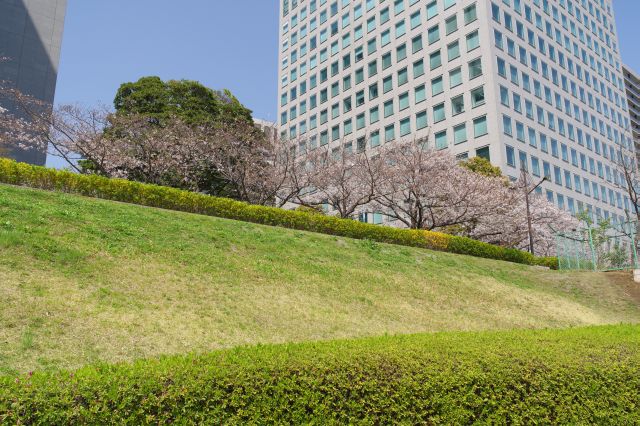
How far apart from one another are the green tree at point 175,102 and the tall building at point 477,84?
32.4ft

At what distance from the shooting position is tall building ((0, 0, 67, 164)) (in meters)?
48.8

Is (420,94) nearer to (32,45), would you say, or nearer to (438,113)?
(438,113)

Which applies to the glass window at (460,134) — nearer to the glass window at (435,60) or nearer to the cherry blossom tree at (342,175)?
the glass window at (435,60)

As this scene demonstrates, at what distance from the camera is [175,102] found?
1361 inches

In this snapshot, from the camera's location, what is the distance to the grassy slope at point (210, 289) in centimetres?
842

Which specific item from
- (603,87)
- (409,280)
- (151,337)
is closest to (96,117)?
(409,280)

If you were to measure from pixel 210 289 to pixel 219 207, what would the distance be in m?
9.77

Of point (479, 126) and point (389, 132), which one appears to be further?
point (389, 132)

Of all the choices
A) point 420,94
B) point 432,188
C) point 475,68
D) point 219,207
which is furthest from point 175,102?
point 475,68

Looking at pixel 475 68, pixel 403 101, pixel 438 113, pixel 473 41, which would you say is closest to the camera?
pixel 475 68

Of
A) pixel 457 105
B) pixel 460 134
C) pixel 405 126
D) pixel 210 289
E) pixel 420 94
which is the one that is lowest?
pixel 210 289

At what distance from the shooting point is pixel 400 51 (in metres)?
58.5

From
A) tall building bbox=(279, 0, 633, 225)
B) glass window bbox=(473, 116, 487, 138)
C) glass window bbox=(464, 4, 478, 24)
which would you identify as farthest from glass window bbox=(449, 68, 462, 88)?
glass window bbox=(464, 4, 478, 24)

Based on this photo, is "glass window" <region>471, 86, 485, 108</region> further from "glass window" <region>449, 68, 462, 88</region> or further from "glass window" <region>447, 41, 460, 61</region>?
"glass window" <region>447, 41, 460, 61</region>
